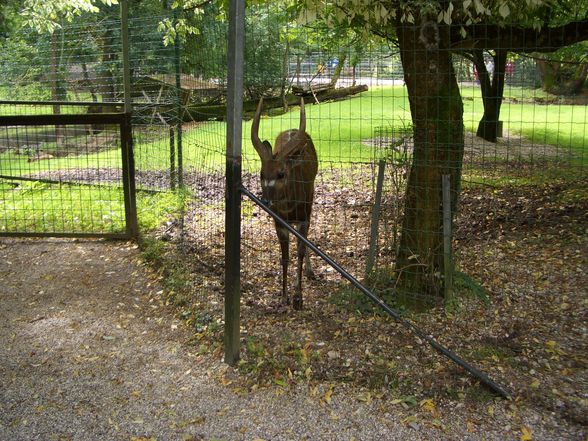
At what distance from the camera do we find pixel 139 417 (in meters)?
3.92

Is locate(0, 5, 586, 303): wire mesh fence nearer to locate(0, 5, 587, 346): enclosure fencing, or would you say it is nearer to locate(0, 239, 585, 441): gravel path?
locate(0, 5, 587, 346): enclosure fencing

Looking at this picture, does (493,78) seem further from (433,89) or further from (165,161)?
(165,161)

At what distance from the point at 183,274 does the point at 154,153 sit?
2.32m

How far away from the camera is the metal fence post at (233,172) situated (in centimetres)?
405

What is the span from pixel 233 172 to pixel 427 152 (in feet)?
5.49

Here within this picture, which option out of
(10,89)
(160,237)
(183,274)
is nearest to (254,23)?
(183,274)

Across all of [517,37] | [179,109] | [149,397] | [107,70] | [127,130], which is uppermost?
[107,70]

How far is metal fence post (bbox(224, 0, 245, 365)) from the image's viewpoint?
4051mm

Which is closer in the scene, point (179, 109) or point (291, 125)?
point (291, 125)

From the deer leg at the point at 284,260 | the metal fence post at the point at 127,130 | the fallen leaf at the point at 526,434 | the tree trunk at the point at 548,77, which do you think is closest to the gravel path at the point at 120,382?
the fallen leaf at the point at 526,434

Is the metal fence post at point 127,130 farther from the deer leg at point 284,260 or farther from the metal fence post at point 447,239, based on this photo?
the metal fence post at point 447,239

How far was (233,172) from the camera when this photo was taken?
4.27 metres

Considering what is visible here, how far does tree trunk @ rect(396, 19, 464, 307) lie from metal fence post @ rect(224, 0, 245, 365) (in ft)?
4.32

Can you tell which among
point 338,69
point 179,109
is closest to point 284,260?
point 338,69
